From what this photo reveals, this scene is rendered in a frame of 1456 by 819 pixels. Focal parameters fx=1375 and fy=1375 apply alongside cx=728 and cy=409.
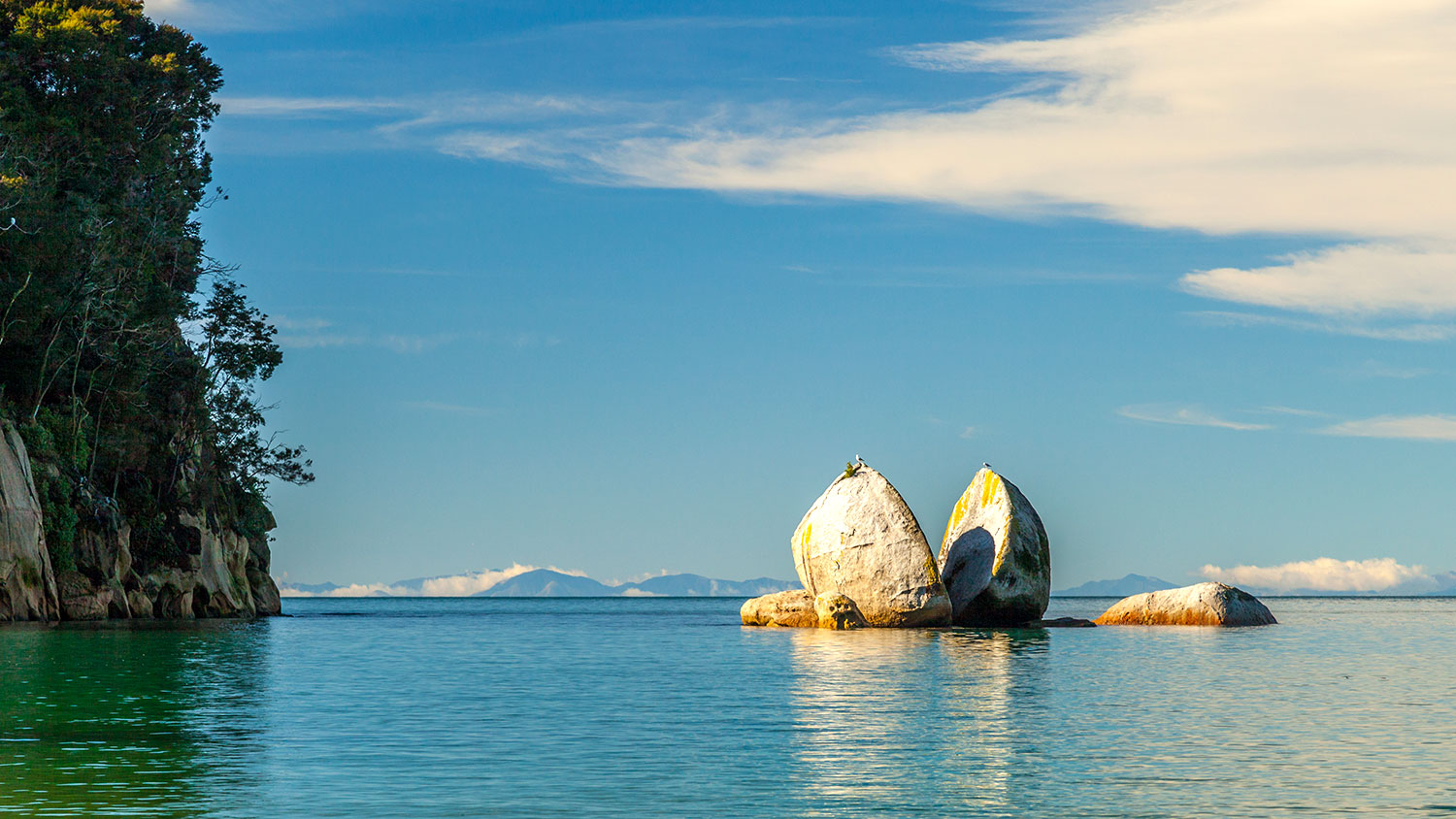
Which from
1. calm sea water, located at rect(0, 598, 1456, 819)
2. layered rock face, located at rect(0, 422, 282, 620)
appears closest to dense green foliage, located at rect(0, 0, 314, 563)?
layered rock face, located at rect(0, 422, 282, 620)

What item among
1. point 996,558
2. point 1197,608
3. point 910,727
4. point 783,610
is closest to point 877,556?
point 996,558

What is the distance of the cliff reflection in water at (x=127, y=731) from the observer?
1254 cm

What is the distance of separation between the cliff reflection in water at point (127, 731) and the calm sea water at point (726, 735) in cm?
6

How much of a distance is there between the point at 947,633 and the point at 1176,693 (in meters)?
21.3

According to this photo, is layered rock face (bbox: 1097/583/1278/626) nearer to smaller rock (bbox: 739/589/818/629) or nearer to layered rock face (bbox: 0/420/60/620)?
smaller rock (bbox: 739/589/818/629)

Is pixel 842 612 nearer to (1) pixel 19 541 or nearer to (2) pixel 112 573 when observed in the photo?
(1) pixel 19 541

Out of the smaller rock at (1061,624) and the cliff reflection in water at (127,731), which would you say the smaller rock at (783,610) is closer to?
the smaller rock at (1061,624)

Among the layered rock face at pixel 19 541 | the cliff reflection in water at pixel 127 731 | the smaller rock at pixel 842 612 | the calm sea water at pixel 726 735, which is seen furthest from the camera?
the smaller rock at pixel 842 612

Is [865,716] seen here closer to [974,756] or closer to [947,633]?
[974,756]

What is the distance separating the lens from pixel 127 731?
17.5m

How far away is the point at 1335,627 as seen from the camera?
2404 inches

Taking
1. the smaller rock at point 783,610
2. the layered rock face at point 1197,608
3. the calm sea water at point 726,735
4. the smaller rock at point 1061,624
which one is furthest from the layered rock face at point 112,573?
the layered rock face at point 1197,608

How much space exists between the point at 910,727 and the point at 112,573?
48.3 m

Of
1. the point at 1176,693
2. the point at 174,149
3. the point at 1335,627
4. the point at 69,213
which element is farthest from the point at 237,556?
the point at 1176,693
